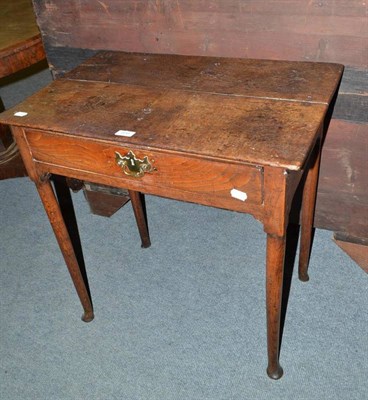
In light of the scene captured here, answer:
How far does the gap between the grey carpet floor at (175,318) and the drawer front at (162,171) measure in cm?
70

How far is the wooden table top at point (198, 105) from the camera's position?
3.38 ft

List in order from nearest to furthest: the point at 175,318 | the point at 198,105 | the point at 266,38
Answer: the point at 198,105, the point at 266,38, the point at 175,318

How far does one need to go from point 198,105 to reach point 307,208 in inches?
23.0

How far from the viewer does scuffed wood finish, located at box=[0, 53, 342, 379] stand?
1.03 m

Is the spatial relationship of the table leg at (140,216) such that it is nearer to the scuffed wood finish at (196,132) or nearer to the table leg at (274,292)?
the scuffed wood finish at (196,132)

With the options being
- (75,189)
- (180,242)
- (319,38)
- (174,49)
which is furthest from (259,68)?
(75,189)

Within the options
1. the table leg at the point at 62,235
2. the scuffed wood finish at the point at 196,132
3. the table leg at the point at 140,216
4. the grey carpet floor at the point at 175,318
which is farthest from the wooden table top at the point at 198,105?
the grey carpet floor at the point at 175,318

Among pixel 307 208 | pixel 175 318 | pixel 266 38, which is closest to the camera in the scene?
pixel 266 38

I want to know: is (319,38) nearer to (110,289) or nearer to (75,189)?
(110,289)

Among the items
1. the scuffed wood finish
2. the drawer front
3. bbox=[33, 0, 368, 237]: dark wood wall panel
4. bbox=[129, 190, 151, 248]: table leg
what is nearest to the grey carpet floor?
bbox=[129, 190, 151, 248]: table leg

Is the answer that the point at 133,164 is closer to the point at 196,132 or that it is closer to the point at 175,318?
the point at 196,132

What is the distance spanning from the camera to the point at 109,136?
110 centimetres

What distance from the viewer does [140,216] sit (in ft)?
6.43

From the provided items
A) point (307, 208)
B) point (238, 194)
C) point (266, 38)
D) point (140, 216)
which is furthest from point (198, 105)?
point (140, 216)
